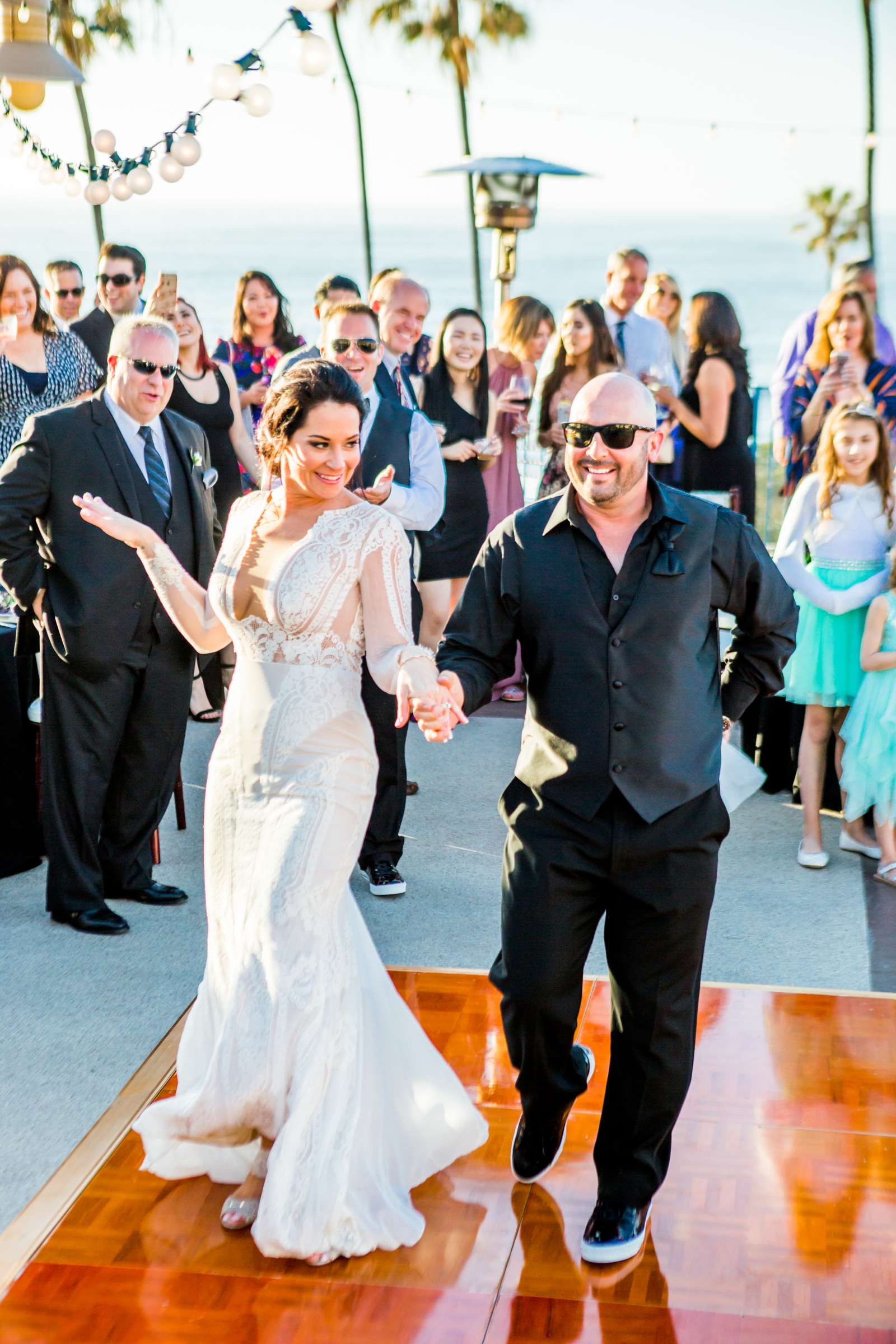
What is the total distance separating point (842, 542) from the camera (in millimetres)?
5637

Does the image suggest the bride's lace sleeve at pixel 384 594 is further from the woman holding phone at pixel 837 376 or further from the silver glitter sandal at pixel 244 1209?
the woman holding phone at pixel 837 376

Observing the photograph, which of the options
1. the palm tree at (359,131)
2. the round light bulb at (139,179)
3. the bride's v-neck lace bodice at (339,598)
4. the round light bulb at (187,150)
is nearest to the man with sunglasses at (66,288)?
the round light bulb at (139,179)

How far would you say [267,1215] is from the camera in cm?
302

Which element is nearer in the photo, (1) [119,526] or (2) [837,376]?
(1) [119,526]

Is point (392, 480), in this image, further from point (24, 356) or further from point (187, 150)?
point (187, 150)

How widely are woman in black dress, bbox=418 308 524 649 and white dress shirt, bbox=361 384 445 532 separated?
3.98 feet

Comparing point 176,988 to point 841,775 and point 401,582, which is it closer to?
point 401,582

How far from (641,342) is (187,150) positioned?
10.1 feet

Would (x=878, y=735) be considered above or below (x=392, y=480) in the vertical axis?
below

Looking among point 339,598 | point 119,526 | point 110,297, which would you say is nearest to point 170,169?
point 110,297

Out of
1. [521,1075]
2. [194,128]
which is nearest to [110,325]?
[194,128]

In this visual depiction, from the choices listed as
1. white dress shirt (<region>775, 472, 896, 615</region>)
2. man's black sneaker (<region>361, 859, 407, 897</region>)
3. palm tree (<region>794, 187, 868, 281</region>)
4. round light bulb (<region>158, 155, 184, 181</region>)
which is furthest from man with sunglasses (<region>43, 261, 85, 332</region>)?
palm tree (<region>794, 187, 868, 281</region>)

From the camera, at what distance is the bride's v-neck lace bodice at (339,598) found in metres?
3.17

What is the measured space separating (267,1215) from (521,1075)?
650mm
